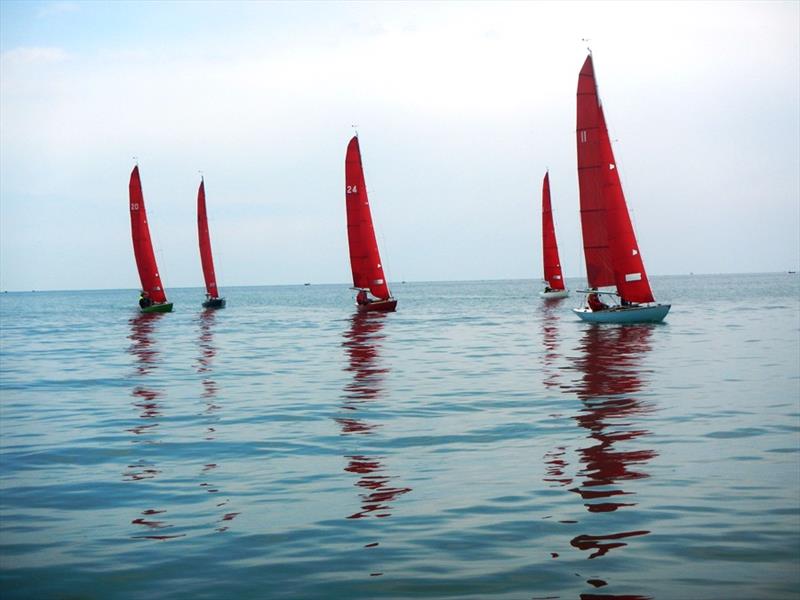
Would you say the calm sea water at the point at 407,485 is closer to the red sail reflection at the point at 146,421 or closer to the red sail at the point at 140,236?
the red sail reflection at the point at 146,421

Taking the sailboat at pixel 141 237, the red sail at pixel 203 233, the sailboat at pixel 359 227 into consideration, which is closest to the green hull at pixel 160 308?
the sailboat at pixel 141 237

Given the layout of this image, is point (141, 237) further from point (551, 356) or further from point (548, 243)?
point (551, 356)

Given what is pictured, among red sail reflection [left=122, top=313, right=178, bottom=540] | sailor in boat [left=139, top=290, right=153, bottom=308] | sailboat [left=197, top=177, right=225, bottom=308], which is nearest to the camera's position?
red sail reflection [left=122, top=313, right=178, bottom=540]

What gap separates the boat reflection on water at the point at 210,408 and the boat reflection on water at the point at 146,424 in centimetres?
58

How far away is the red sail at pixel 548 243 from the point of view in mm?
82812

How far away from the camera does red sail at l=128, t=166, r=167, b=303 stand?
66875 mm

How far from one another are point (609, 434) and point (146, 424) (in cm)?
777

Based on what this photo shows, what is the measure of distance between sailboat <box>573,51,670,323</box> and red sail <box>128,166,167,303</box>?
111 ft

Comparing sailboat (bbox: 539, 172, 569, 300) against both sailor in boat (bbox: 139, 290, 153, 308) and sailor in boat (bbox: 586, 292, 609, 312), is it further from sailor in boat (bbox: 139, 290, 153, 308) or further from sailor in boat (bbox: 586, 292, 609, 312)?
sailor in boat (bbox: 586, 292, 609, 312)

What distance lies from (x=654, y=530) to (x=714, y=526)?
592 millimetres

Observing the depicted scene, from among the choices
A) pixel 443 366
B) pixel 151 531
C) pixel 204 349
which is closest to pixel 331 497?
pixel 151 531

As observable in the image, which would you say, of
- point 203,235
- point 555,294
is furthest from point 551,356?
point 555,294

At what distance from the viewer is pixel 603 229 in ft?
148

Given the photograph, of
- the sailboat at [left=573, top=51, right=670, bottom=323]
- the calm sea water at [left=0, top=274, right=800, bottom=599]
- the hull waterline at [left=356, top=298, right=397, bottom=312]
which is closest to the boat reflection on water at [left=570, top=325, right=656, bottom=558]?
the calm sea water at [left=0, top=274, right=800, bottom=599]
